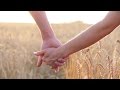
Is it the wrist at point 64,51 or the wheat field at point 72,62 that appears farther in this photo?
the wheat field at point 72,62

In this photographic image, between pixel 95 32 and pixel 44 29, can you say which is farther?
pixel 44 29

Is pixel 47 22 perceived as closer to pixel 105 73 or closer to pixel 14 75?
pixel 105 73

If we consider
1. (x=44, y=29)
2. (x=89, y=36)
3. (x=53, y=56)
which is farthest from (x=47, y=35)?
(x=89, y=36)

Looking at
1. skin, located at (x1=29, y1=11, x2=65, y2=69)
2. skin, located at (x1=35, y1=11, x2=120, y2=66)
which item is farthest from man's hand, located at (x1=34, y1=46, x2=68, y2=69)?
A: skin, located at (x1=35, y1=11, x2=120, y2=66)

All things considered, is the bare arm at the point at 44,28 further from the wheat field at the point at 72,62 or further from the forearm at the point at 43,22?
the wheat field at the point at 72,62

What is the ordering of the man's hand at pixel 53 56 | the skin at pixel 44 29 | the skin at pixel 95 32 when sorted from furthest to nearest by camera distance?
the skin at pixel 44 29 → the man's hand at pixel 53 56 → the skin at pixel 95 32

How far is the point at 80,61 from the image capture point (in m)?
1.89

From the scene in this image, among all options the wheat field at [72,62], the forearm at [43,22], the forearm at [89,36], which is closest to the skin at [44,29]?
the forearm at [43,22]

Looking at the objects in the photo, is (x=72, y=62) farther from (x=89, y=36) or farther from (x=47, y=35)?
(x=89, y=36)

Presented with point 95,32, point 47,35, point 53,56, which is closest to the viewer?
point 95,32

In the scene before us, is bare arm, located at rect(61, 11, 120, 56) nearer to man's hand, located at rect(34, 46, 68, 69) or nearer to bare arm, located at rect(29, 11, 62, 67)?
man's hand, located at rect(34, 46, 68, 69)

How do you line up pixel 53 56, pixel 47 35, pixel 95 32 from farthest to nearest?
1. pixel 47 35
2. pixel 53 56
3. pixel 95 32

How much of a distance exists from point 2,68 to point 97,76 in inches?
34.1
